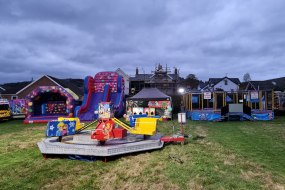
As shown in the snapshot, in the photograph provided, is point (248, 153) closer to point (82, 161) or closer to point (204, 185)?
point (204, 185)

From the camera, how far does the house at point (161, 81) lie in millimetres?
43487

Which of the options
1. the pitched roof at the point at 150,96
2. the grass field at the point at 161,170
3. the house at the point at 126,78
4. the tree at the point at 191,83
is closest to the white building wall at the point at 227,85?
the tree at the point at 191,83

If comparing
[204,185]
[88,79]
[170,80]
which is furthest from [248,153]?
[170,80]

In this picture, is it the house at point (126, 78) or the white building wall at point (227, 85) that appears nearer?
the house at point (126, 78)

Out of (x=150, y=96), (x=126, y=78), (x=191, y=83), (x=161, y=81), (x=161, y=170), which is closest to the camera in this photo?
(x=161, y=170)

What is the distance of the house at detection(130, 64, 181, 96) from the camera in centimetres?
4349

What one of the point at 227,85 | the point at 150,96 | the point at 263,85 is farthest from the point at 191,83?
the point at 150,96

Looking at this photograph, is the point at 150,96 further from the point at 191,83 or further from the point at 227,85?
the point at 191,83

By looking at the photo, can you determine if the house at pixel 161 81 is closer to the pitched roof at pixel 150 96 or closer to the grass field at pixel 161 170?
the pitched roof at pixel 150 96

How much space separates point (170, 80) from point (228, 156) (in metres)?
37.0

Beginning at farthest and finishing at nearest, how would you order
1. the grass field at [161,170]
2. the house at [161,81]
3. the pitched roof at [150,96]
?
the house at [161,81] < the pitched roof at [150,96] < the grass field at [161,170]

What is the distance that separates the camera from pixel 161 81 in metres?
44.3

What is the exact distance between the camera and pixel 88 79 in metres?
24.6

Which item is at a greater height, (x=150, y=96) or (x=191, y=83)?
(x=191, y=83)
